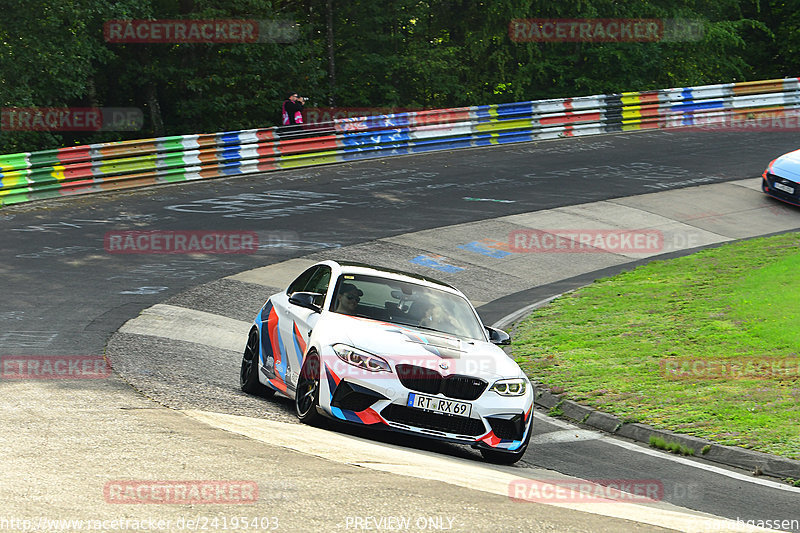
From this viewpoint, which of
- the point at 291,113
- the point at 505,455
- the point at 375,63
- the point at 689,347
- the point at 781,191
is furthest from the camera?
the point at 375,63

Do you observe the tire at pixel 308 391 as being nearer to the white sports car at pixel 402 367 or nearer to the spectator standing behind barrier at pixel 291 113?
Answer: the white sports car at pixel 402 367

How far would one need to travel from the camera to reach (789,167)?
24.0 metres

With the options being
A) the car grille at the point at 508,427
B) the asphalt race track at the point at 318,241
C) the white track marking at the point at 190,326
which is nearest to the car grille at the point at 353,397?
the asphalt race track at the point at 318,241

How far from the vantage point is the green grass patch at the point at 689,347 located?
10.2 metres

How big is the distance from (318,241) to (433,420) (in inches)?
456

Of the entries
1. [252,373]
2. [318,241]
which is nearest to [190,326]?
[252,373]

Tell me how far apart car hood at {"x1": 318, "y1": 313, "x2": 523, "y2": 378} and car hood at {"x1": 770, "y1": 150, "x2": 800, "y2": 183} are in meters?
17.2

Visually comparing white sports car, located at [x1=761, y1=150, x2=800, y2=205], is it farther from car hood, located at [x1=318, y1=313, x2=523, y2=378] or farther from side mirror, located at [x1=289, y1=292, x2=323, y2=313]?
side mirror, located at [x1=289, y1=292, x2=323, y2=313]

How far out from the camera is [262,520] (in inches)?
218

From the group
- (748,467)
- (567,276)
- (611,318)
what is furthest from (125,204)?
(748,467)

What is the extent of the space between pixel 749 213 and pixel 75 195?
15.8 m

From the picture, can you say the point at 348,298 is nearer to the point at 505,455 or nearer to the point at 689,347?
the point at 505,455

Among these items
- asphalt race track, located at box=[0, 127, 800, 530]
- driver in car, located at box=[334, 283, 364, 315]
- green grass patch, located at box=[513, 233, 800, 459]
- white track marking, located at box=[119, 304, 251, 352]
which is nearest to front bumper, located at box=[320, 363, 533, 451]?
asphalt race track, located at box=[0, 127, 800, 530]

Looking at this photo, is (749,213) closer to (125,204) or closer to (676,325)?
(676,325)
